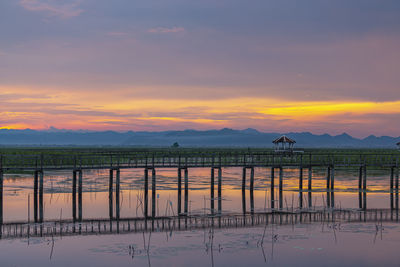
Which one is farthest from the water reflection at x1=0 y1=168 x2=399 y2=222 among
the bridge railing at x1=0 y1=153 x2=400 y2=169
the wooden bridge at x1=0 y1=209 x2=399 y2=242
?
the wooden bridge at x1=0 y1=209 x2=399 y2=242

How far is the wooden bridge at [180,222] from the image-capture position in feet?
93.9

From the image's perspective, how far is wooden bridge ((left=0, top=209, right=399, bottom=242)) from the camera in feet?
93.9

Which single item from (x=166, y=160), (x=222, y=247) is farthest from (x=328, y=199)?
(x=166, y=160)

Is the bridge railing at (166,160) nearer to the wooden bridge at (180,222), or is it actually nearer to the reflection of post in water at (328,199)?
the reflection of post in water at (328,199)

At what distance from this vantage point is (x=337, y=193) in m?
50.9

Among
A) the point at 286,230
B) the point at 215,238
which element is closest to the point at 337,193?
the point at 286,230

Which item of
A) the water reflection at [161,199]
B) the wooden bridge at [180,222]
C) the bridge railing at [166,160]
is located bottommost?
the water reflection at [161,199]

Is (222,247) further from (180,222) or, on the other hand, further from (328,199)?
(328,199)

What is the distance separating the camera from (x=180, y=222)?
3209cm

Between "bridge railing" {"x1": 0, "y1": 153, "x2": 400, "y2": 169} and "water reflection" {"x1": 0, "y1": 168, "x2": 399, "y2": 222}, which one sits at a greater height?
"bridge railing" {"x1": 0, "y1": 153, "x2": 400, "y2": 169}

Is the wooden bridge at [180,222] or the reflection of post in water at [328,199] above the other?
the wooden bridge at [180,222]

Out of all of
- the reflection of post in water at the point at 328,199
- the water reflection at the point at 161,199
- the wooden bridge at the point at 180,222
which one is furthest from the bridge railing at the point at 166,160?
the wooden bridge at the point at 180,222

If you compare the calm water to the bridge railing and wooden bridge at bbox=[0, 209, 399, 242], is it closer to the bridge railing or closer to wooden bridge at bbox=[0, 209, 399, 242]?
wooden bridge at bbox=[0, 209, 399, 242]

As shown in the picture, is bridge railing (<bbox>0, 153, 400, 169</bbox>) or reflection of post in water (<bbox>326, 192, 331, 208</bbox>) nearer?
reflection of post in water (<bbox>326, 192, 331, 208</bbox>)
